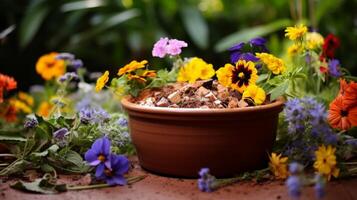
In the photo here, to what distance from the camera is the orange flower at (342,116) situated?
1.15 meters

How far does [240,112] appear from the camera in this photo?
1076mm

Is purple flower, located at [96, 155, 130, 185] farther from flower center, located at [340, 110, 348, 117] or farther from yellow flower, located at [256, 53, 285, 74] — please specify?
flower center, located at [340, 110, 348, 117]

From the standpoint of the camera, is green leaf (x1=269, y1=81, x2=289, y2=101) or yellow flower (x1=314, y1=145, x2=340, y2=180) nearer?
yellow flower (x1=314, y1=145, x2=340, y2=180)

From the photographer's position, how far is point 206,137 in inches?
42.8

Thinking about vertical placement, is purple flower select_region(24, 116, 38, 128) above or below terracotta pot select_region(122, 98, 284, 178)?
above

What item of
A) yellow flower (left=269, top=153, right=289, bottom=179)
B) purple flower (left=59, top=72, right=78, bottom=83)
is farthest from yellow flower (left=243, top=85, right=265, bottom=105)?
purple flower (left=59, top=72, right=78, bottom=83)

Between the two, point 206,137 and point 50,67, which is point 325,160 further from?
point 50,67

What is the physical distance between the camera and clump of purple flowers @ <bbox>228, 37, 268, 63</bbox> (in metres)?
1.23

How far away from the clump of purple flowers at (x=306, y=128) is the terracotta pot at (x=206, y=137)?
2.1 inches

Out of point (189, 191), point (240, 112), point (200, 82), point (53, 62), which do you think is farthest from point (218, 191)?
point (53, 62)

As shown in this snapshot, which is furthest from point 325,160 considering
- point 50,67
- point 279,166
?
point 50,67

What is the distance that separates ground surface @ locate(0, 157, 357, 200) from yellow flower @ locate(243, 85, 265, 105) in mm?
190

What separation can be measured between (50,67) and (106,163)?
0.89 metres

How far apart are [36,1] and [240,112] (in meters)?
1.98
